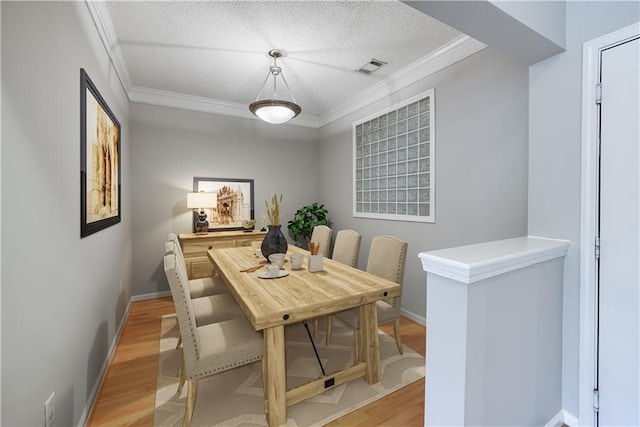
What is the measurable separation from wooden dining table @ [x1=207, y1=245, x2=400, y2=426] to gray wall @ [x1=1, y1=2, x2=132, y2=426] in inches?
33.3

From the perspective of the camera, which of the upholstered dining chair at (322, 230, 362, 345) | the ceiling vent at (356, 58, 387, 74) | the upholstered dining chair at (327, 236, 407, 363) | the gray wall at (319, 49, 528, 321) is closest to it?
the upholstered dining chair at (327, 236, 407, 363)

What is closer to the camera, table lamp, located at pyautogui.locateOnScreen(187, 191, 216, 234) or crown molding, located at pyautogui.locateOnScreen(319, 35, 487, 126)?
crown molding, located at pyautogui.locateOnScreen(319, 35, 487, 126)

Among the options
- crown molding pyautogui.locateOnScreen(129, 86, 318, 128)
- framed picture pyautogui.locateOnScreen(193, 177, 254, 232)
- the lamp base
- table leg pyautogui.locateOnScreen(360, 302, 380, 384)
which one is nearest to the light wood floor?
table leg pyautogui.locateOnScreen(360, 302, 380, 384)

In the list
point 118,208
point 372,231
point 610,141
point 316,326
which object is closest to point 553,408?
point 610,141

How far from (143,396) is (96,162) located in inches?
64.1

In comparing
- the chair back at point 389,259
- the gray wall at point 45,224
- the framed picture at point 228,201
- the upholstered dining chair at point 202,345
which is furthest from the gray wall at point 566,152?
the framed picture at point 228,201

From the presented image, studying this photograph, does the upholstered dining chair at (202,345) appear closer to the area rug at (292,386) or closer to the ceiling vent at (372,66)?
the area rug at (292,386)

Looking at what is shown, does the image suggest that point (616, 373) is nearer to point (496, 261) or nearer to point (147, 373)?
point (496, 261)

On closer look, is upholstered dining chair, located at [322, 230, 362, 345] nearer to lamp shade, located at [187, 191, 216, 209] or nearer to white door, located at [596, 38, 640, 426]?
white door, located at [596, 38, 640, 426]

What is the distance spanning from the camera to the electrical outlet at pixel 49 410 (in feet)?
3.97

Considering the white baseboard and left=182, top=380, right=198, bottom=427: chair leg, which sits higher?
left=182, top=380, right=198, bottom=427: chair leg

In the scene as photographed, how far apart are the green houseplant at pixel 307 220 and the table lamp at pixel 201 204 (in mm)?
1279

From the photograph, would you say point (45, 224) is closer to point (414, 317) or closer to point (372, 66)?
point (372, 66)

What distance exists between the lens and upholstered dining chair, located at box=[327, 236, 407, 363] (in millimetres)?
2064
